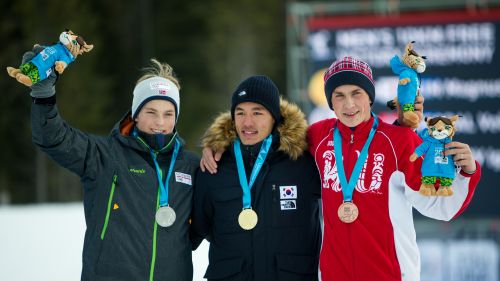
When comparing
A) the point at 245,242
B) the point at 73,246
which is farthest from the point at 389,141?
the point at 73,246

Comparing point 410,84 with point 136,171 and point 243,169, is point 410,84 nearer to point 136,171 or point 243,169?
point 243,169

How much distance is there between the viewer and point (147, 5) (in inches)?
627

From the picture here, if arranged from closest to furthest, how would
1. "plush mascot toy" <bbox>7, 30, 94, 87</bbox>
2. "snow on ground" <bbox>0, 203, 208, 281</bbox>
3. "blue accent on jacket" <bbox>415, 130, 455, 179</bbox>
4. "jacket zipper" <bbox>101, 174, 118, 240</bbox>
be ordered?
"blue accent on jacket" <bbox>415, 130, 455, 179</bbox>
"plush mascot toy" <bbox>7, 30, 94, 87</bbox>
"jacket zipper" <bbox>101, 174, 118, 240</bbox>
"snow on ground" <bbox>0, 203, 208, 281</bbox>

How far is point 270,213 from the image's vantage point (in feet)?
10.5

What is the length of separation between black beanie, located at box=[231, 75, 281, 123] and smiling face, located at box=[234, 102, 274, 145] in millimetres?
29

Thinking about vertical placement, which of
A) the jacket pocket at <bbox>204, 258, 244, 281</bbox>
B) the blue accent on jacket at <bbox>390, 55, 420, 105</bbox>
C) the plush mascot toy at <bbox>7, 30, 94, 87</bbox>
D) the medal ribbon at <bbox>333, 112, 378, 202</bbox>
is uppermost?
the plush mascot toy at <bbox>7, 30, 94, 87</bbox>

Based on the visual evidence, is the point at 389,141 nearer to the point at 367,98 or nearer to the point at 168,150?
the point at 367,98

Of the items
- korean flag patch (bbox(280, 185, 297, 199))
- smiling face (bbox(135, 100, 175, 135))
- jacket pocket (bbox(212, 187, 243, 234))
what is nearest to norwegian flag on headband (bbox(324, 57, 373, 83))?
korean flag patch (bbox(280, 185, 297, 199))

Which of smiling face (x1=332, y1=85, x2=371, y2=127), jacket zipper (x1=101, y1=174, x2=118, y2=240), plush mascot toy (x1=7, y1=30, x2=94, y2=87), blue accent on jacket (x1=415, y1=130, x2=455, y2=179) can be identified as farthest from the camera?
jacket zipper (x1=101, y1=174, x2=118, y2=240)

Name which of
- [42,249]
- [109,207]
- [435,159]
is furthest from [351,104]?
[42,249]

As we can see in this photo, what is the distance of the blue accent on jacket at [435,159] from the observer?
8.99ft

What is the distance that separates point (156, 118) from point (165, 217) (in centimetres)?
54

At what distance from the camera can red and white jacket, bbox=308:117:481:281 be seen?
294 centimetres

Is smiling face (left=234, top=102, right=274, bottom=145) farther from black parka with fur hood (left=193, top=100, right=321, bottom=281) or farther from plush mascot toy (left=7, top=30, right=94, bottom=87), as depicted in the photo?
plush mascot toy (left=7, top=30, right=94, bottom=87)
